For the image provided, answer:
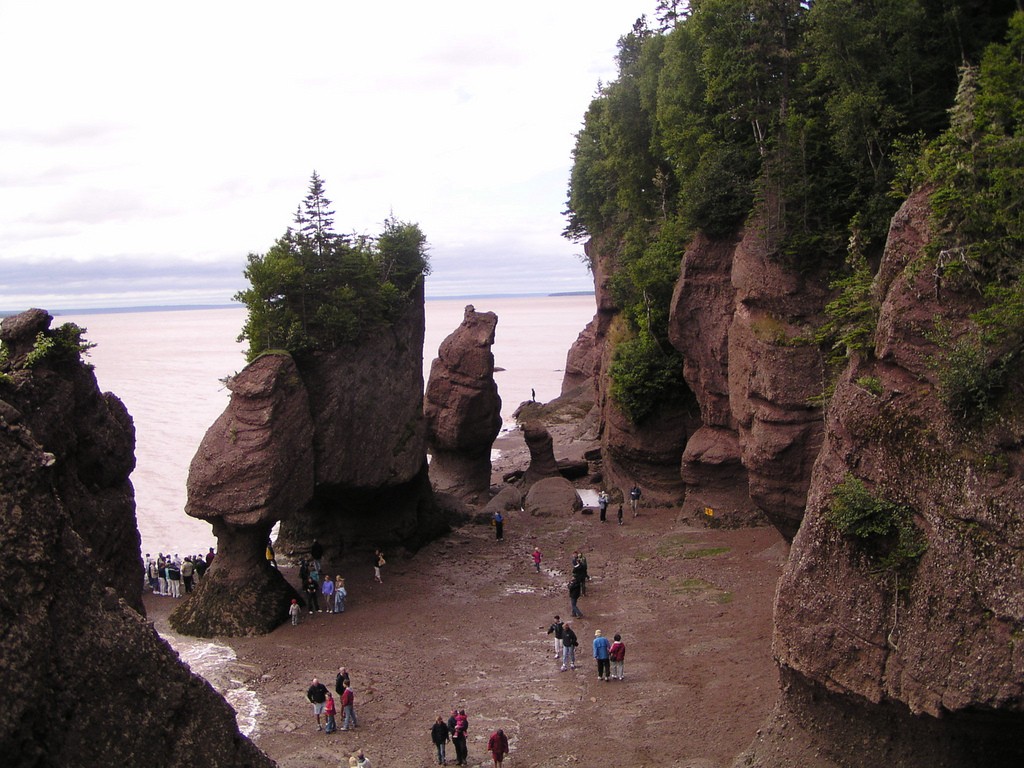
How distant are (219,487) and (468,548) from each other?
1099 centimetres

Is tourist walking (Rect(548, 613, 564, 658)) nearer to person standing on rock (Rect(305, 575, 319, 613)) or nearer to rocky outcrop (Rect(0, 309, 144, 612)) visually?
person standing on rock (Rect(305, 575, 319, 613))

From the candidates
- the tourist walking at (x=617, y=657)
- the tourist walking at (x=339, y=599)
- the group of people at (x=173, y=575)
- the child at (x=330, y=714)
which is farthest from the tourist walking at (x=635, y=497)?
the child at (x=330, y=714)

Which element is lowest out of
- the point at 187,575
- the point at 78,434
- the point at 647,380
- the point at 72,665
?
the point at 187,575

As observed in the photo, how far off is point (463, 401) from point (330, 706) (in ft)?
71.3

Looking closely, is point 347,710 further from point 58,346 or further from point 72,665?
point 72,665

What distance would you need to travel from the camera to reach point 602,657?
19609 millimetres

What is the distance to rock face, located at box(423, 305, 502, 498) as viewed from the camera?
3912 centimetres

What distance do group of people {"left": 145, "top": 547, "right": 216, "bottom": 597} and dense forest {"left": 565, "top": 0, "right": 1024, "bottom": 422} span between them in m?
17.0

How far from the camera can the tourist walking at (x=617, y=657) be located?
19531 mm

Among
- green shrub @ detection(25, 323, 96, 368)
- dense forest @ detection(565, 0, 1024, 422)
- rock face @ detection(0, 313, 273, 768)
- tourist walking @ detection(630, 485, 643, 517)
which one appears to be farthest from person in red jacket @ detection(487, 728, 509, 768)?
tourist walking @ detection(630, 485, 643, 517)

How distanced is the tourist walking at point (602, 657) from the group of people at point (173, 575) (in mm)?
13829

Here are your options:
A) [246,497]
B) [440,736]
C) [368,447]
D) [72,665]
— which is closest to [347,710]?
[440,736]

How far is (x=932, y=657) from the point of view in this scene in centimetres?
1243

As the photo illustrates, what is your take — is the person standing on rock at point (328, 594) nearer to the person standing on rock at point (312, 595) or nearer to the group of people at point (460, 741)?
the person standing on rock at point (312, 595)
